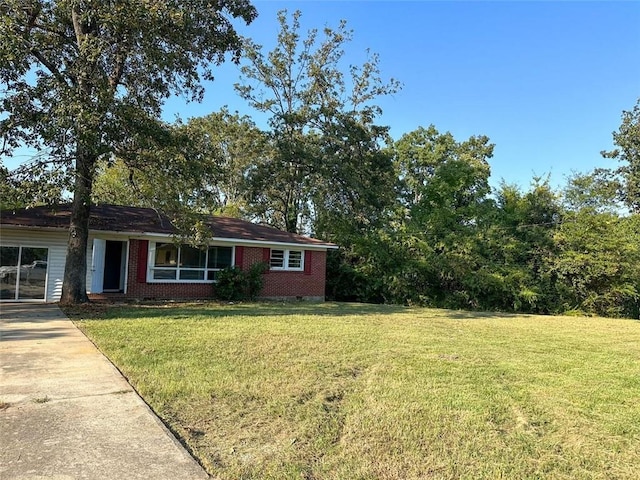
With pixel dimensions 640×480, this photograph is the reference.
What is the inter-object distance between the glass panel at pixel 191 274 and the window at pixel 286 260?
294 centimetres

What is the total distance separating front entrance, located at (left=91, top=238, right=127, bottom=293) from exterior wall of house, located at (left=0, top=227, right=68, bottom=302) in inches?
40.6

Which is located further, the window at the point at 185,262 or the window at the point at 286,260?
the window at the point at 286,260

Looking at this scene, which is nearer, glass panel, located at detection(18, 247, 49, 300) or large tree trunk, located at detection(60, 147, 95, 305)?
large tree trunk, located at detection(60, 147, 95, 305)

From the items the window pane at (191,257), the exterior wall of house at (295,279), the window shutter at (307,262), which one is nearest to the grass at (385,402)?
the window pane at (191,257)

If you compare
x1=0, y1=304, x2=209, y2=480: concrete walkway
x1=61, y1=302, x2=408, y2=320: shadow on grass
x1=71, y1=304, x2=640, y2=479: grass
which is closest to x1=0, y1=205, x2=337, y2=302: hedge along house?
x1=61, y1=302, x2=408, y2=320: shadow on grass

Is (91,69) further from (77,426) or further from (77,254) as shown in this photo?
(77,426)

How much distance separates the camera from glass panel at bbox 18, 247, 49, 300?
14.8 m

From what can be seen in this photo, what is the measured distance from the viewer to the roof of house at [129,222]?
14887mm

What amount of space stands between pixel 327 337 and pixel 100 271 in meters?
10.4

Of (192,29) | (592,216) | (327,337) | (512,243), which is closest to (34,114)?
(192,29)

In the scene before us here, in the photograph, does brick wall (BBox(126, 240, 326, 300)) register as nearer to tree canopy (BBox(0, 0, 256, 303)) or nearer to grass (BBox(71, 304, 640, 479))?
tree canopy (BBox(0, 0, 256, 303))

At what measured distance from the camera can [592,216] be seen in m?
20.0

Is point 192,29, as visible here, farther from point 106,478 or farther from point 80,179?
point 106,478

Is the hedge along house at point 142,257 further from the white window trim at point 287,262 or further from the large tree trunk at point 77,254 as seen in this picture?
the large tree trunk at point 77,254
